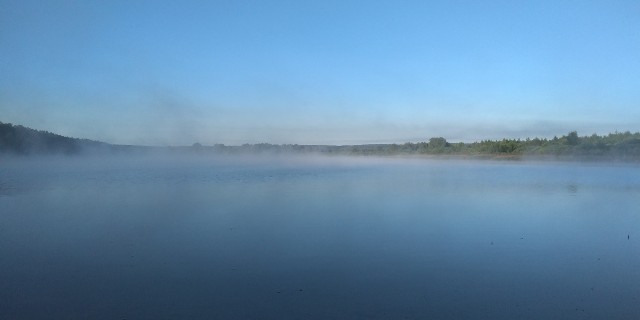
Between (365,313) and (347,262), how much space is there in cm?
154

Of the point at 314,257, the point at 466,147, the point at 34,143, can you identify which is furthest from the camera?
the point at 466,147

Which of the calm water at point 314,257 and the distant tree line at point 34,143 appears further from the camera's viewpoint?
the distant tree line at point 34,143

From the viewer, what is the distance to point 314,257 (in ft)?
19.3

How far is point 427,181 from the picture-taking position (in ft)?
52.7

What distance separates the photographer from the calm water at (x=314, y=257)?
4.31m

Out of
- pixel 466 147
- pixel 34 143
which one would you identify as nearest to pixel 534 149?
pixel 466 147

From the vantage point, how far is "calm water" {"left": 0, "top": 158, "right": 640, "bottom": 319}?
4.31 meters

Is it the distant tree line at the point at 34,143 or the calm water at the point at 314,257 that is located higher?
the distant tree line at the point at 34,143

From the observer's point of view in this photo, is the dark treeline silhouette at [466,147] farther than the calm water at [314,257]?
Yes

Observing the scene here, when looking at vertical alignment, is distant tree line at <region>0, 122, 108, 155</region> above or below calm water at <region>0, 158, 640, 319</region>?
above

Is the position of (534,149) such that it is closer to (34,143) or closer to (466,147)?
(466,147)

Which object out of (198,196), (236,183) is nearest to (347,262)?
(198,196)

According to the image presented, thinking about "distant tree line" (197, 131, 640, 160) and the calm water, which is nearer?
the calm water

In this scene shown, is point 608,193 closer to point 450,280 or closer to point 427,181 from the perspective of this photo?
point 427,181
